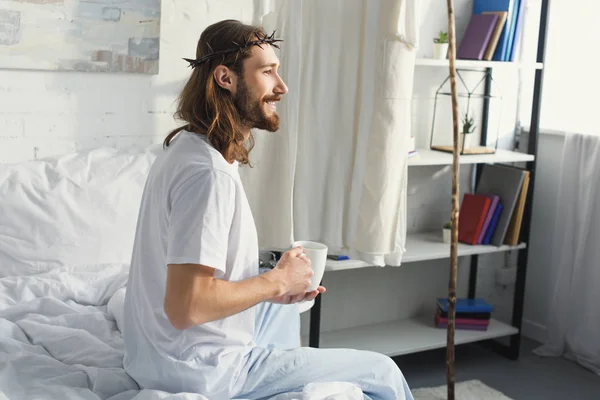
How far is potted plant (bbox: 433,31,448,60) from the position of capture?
3.15m

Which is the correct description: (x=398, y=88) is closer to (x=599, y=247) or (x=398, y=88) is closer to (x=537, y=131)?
(x=537, y=131)

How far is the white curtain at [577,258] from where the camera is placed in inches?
129

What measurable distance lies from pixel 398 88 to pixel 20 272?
1.33 m

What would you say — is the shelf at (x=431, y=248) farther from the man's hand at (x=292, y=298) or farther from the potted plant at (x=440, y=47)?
the man's hand at (x=292, y=298)

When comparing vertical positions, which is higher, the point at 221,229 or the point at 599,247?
the point at 221,229

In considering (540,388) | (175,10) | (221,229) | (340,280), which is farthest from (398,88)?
(540,388)

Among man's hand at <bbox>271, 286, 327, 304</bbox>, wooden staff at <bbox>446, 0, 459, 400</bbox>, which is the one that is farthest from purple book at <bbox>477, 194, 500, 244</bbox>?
man's hand at <bbox>271, 286, 327, 304</bbox>

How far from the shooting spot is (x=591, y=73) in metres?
3.33

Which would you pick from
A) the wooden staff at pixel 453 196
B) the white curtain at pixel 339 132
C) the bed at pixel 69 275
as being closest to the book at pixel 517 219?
the wooden staff at pixel 453 196

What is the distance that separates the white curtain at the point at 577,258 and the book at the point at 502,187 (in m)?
0.27

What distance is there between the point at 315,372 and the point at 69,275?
2.81 ft

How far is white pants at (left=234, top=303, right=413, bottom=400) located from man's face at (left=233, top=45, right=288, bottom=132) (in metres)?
0.52

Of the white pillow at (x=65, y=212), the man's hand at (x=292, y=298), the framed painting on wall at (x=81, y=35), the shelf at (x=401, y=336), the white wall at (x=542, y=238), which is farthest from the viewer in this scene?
the white wall at (x=542, y=238)

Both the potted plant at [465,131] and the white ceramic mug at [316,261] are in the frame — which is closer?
the white ceramic mug at [316,261]
